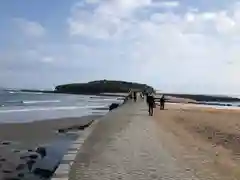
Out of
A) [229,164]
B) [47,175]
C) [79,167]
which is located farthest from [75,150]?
[229,164]

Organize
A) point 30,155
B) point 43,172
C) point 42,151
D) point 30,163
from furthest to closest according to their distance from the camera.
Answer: point 42,151 < point 30,155 < point 30,163 < point 43,172

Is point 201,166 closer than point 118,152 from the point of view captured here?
Yes

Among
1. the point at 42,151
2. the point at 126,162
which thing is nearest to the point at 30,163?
the point at 42,151

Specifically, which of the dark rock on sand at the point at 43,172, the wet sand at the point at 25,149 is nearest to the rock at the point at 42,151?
the wet sand at the point at 25,149

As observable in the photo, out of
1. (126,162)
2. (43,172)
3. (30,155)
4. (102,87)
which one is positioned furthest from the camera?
(102,87)

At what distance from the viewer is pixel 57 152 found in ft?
44.8

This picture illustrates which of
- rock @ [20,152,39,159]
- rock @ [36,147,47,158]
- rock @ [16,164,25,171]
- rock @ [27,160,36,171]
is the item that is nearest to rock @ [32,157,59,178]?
rock @ [27,160,36,171]

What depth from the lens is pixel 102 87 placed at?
161125 millimetres

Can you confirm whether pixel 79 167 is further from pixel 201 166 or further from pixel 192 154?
pixel 192 154

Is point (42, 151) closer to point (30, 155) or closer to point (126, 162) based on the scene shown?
point (30, 155)

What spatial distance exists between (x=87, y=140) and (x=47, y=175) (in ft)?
10.4

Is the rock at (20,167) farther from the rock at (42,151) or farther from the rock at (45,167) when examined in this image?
the rock at (42,151)

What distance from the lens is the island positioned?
156 metres

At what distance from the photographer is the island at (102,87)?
512ft
